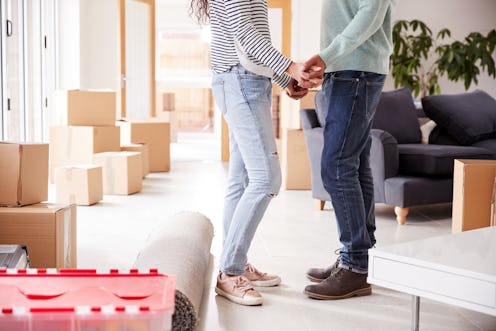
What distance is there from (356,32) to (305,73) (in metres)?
0.23

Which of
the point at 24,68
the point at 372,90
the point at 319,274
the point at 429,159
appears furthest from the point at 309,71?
the point at 24,68

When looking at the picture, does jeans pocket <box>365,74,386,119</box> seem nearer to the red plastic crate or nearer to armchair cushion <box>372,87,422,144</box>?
the red plastic crate

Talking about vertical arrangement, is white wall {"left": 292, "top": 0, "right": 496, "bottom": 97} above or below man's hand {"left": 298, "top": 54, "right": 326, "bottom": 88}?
above

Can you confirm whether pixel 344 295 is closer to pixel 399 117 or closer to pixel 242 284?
pixel 242 284

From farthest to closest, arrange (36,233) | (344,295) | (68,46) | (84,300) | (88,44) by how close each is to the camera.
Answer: (88,44) < (68,46) < (36,233) < (344,295) < (84,300)

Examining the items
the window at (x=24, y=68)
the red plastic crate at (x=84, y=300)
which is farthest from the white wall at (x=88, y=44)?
the red plastic crate at (x=84, y=300)

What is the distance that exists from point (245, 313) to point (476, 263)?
32.4 inches

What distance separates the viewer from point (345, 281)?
9.72 feet

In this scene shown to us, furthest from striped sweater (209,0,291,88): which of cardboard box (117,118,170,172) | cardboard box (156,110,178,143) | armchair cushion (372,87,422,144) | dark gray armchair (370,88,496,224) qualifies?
cardboard box (156,110,178,143)

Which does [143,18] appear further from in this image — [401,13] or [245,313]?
[245,313]

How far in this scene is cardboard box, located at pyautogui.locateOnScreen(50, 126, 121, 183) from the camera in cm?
632

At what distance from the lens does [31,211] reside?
3.09 m

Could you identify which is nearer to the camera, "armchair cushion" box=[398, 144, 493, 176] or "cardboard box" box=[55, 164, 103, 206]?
"armchair cushion" box=[398, 144, 493, 176]

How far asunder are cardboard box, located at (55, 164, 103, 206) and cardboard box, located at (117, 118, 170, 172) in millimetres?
1837
